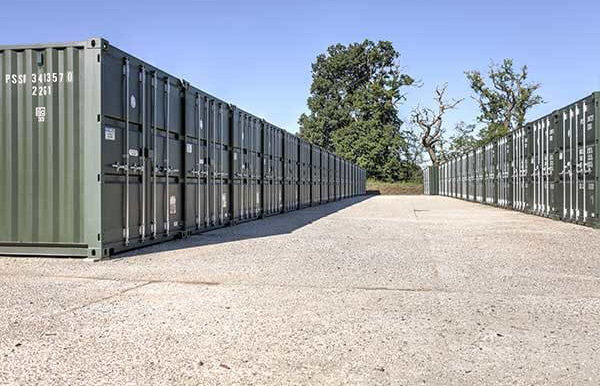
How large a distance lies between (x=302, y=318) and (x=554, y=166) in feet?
46.6

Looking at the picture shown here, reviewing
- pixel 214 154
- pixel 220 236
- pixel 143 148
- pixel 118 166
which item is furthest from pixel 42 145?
pixel 214 154

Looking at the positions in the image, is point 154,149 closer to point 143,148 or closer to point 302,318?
point 143,148

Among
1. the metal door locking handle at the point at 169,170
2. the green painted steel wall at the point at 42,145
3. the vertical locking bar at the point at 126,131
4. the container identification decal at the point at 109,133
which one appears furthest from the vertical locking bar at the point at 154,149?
the green painted steel wall at the point at 42,145

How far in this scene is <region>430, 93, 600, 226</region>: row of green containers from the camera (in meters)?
14.1

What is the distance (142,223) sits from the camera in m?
9.71

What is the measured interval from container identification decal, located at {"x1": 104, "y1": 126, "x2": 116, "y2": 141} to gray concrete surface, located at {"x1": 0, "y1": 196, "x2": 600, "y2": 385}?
6.13 feet

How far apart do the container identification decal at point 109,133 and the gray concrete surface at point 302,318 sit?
187 centimetres

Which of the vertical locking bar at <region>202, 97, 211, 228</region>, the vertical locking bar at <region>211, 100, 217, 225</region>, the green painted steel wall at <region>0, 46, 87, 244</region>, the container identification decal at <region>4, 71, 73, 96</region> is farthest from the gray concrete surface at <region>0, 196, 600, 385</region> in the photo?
the vertical locking bar at <region>211, 100, 217, 225</region>

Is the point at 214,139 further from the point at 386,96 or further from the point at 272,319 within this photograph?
the point at 386,96

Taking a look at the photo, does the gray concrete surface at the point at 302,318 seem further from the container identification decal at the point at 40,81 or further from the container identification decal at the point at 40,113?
the container identification decal at the point at 40,81

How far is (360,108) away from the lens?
229 ft

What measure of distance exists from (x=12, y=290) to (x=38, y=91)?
12.2ft

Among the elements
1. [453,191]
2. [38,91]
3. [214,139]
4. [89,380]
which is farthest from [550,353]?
[453,191]

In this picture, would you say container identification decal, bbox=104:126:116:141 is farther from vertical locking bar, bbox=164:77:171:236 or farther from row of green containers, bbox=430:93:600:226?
row of green containers, bbox=430:93:600:226
